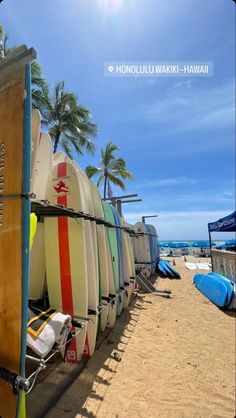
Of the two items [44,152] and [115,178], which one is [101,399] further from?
[115,178]

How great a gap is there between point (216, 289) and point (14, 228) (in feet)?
20.6

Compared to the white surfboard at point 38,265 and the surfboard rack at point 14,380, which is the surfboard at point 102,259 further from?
the surfboard rack at point 14,380

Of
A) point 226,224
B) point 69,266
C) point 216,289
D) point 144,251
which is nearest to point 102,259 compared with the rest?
point 69,266

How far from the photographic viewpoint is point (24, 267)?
5.05 ft

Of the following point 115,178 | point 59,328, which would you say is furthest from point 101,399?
point 115,178

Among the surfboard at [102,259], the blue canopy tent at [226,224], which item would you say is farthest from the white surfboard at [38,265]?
the blue canopy tent at [226,224]

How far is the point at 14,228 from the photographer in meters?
1.57

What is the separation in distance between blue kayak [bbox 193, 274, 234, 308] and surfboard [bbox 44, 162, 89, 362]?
439 cm

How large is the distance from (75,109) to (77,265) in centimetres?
1080

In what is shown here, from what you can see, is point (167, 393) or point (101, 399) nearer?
point (101, 399)

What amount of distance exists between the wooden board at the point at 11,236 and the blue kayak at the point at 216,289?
18.2ft

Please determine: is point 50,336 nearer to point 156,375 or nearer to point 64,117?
point 156,375

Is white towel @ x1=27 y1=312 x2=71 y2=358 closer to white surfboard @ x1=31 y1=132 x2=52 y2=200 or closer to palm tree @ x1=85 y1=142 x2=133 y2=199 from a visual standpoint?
white surfboard @ x1=31 y1=132 x2=52 y2=200

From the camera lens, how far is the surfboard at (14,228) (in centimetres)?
151
